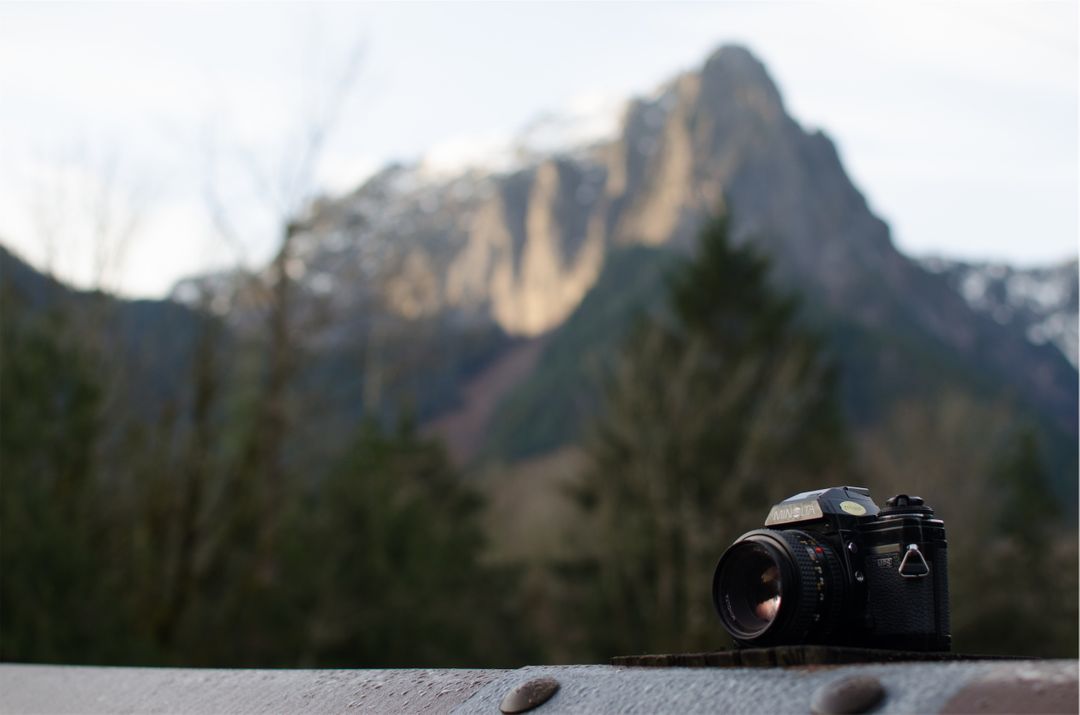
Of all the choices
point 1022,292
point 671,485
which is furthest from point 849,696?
point 1022,292

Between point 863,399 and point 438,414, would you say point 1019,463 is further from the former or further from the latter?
point 438,414

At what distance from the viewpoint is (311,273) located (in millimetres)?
15211

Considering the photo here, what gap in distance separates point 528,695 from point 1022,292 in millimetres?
80503

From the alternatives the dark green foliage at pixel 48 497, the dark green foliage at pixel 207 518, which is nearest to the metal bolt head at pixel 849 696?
the dark green foliage at pixel 48 497

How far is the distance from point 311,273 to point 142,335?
5595mm

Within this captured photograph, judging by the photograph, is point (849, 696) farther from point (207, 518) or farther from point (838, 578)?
point (207, 518)

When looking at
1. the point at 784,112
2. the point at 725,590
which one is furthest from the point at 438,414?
the point at 725,590

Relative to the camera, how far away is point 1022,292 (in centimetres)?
7594

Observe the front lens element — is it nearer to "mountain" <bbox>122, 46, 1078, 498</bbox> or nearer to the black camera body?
the black camera body

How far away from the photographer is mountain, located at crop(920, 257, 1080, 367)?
56812mm

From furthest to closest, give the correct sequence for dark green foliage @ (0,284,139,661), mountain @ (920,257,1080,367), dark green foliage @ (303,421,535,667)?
mountain @ (920,257,1080,367)
dark green foliage @ (303,421,535,667)
dark green foliage @ (0,284,139,661)

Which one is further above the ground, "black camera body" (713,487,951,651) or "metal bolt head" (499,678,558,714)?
"black camera body" (713,487,951,651)

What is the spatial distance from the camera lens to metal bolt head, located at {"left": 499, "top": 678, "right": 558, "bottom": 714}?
1.24ft

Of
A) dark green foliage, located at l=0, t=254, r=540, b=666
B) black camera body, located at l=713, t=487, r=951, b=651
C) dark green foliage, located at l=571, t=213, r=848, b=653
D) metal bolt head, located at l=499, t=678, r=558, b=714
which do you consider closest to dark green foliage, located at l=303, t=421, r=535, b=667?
dark green foliage, located at l=0, t=254, r=540, b=666
